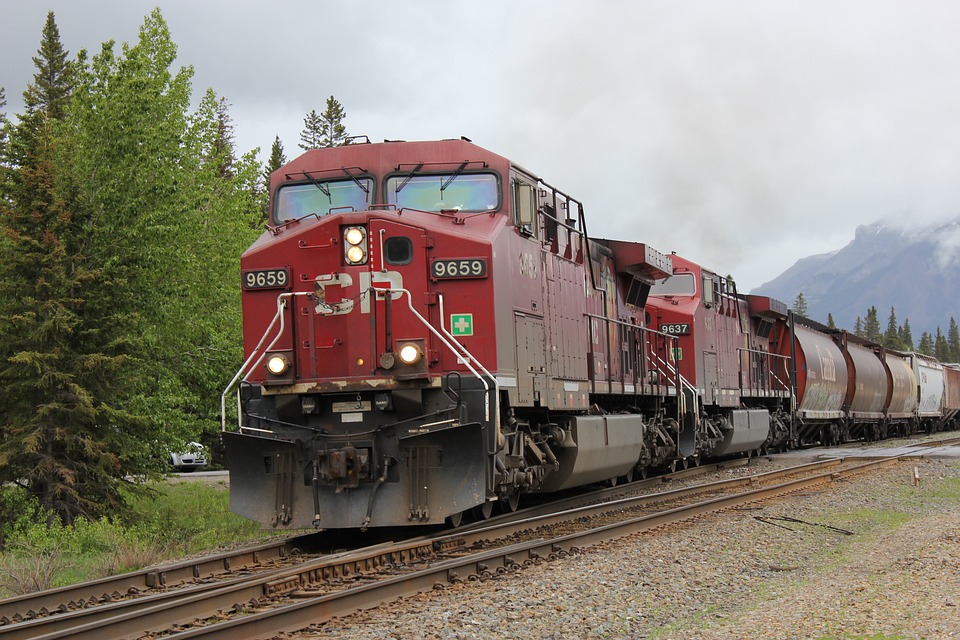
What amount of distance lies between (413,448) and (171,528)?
9.96 metres

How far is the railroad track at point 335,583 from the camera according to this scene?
6.15 metres

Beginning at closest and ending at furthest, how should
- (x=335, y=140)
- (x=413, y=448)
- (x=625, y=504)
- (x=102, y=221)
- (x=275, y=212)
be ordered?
1. (x=413, y=448)
2. (x=275, y=212)
3. (x=625, y=504)
4. (x=102, y=221)
5. (x=335, y=140)

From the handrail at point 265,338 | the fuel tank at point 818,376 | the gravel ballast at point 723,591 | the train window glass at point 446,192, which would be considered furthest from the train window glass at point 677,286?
the handrail at point 265,338

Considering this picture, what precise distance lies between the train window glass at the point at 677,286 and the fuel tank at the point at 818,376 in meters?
8.11

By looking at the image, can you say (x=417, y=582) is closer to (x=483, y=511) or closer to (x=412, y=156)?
(x=483, y=511)

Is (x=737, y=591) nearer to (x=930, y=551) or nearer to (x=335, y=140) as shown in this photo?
(x=930, y=551)

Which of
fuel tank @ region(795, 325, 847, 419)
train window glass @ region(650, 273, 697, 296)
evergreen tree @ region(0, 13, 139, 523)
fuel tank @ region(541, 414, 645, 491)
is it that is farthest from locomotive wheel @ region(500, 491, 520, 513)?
fuel tank @ region(795, 325, 847, 419)

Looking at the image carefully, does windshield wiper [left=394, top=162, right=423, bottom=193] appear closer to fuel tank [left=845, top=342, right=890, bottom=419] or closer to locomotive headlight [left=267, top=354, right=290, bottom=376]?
locomotive headlight [left=267, top=354, right=290, bottom=376]

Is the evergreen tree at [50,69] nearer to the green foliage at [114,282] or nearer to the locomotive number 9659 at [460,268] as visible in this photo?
the green foliage at [114,282]

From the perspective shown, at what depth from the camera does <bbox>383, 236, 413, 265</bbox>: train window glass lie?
10.1m

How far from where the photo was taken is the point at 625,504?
42.7ft

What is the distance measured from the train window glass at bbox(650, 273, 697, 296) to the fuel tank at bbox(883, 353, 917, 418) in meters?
18.9

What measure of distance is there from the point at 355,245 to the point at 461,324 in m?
1.31

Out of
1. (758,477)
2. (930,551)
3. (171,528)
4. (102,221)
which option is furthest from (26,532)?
(930,551)
